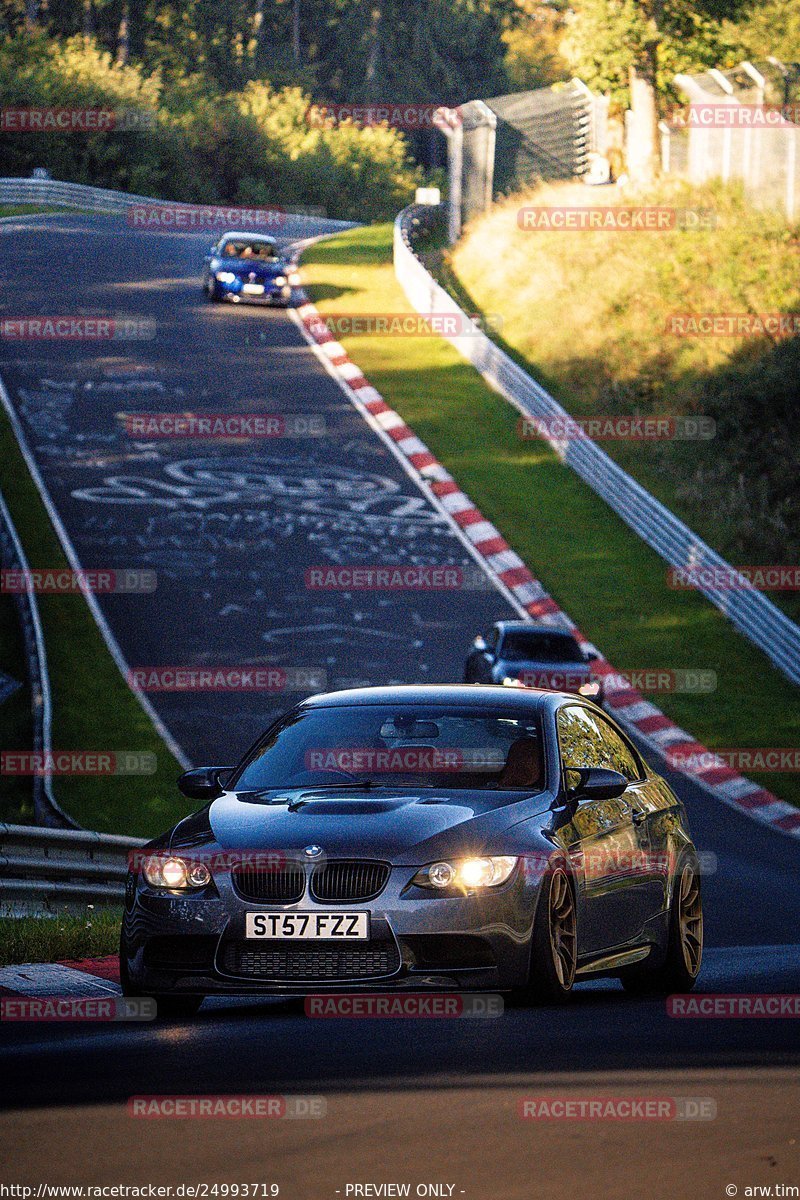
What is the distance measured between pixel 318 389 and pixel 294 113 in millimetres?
63413

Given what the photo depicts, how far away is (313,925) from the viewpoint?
8.09 meters

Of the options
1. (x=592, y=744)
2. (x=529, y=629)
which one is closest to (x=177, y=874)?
(x=592, y=744)

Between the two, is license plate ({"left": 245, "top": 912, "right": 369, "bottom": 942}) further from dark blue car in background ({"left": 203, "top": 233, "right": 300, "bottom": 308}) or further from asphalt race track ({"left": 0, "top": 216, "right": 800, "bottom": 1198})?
dark blue car in background ({"left": 203, "top": 233, "right": 300, "bottom": 308})

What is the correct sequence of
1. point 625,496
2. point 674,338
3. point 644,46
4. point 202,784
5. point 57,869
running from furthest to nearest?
point 644,46 → point 674,338 → point 625,496 → point 57,869 → point 202,784

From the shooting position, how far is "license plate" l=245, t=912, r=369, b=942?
26.5 feet

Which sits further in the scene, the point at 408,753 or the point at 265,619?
the point at 265,619

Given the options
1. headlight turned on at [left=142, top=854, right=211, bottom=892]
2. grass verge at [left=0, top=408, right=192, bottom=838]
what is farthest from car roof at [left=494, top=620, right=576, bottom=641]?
headlight turned on at [left=142, top=854, right=211, bottom=892]

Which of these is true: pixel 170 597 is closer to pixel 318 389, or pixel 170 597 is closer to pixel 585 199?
pixel 318 389

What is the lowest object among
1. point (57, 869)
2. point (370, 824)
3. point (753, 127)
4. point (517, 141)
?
point (517, 141)

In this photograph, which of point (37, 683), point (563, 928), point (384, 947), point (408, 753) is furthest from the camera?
point (37, 683)

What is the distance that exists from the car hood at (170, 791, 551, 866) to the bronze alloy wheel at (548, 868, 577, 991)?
0.33 m

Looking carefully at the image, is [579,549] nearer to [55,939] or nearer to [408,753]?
[55,939]

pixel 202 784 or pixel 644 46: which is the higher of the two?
pixel 202 784

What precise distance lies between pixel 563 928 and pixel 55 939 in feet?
→ 11.1
